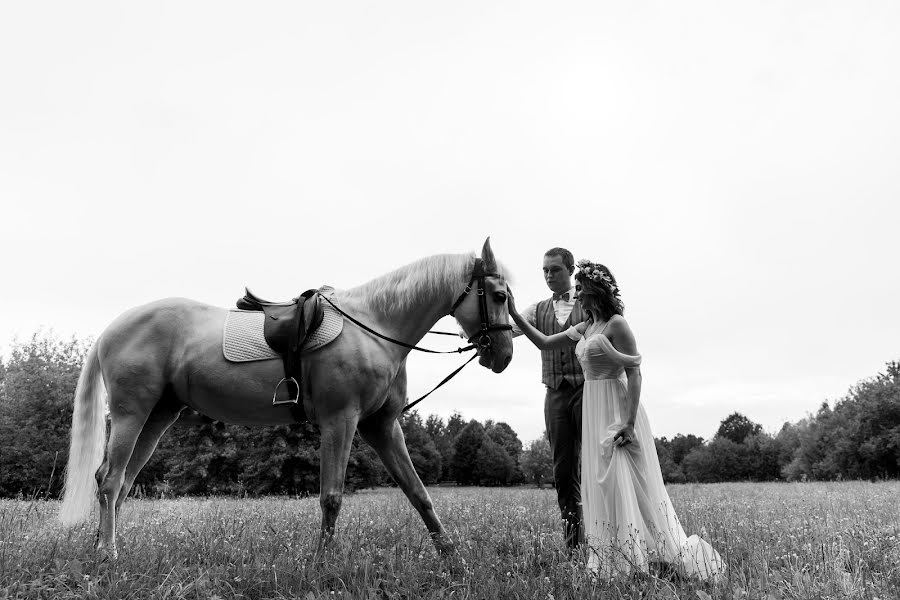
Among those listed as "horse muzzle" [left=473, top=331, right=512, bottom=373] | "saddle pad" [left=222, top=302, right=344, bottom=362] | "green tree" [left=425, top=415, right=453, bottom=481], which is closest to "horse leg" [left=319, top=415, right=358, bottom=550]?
"saddle pad" [left=222, top=302, right=344, bottom=362]

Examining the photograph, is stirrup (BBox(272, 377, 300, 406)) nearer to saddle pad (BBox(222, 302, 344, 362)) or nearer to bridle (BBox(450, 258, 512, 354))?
saddle pad (BBox(222, 302, 344, 362))

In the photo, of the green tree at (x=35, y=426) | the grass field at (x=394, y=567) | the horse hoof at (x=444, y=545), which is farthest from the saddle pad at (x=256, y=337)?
the green tree at (x=35, y=426)

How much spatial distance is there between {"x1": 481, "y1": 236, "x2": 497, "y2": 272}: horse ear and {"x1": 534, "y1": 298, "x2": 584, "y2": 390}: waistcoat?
1260 mm

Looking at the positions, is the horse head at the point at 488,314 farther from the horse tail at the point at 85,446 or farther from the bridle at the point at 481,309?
the horse tail at the point at 85,446

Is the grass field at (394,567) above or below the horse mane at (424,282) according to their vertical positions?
below

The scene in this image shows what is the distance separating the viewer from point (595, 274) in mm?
4977

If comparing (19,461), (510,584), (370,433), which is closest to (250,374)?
(370,433)

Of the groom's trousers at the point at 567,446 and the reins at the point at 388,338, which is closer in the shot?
the reins at the point at 388,338

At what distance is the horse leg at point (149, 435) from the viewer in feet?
18.2

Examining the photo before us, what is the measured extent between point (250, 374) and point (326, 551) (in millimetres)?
1580

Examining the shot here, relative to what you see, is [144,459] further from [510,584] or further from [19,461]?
[19,461]

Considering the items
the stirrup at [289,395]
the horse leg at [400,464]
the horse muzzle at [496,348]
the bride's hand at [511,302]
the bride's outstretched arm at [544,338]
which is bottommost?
the horse leg at [400,464]

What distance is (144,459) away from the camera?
5703 mm

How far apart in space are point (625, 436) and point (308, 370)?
8.51ft
